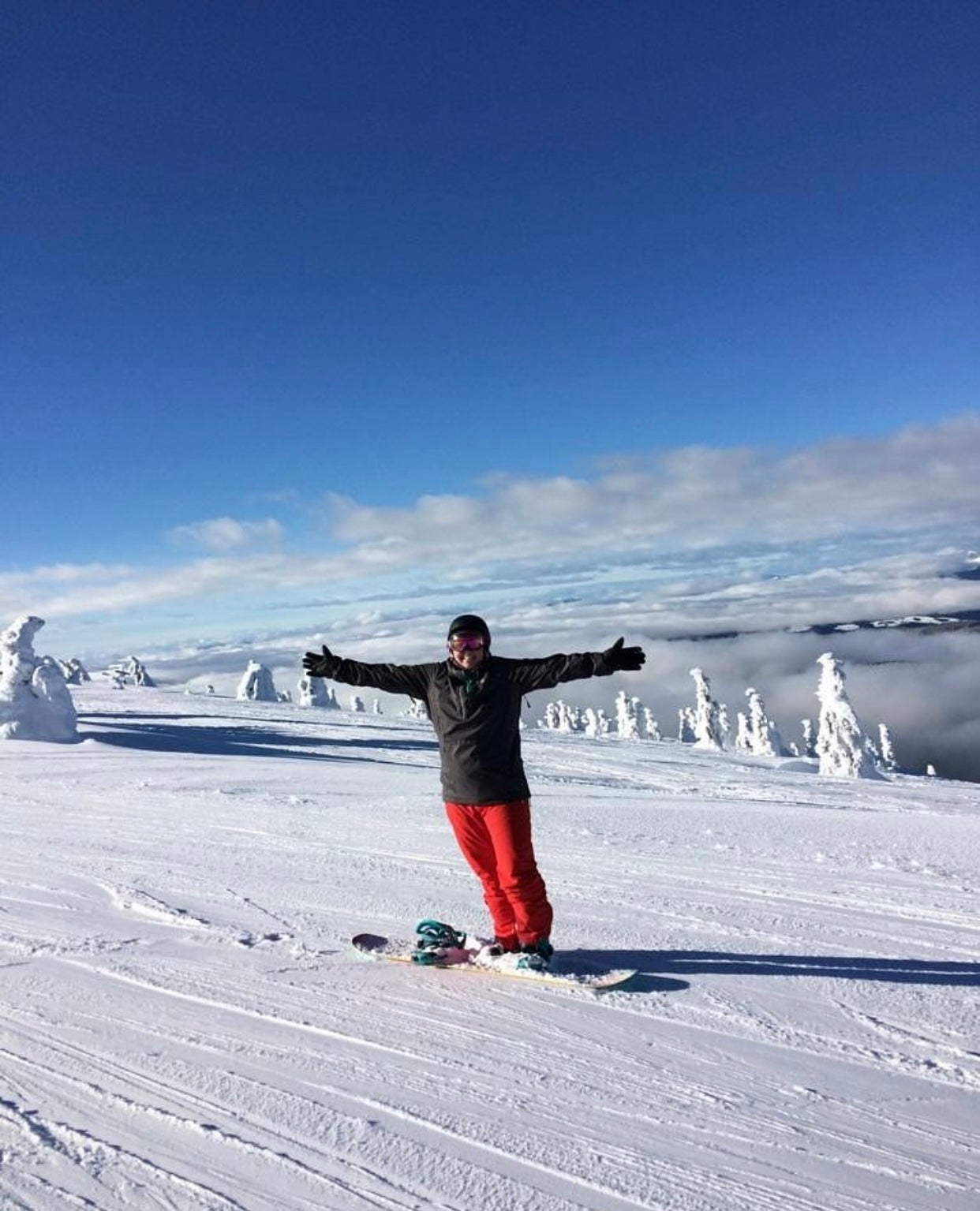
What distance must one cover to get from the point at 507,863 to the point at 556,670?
1149 millimetres

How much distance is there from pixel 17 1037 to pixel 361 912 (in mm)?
2623

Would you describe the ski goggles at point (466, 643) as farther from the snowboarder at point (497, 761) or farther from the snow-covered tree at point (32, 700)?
the snow-covered tree at point (32, 700)

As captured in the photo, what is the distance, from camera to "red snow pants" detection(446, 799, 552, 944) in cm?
459

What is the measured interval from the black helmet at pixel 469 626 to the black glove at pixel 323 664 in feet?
2.66

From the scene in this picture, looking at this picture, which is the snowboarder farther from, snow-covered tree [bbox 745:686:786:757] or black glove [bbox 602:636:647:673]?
snow-covered tree [bbox 745:686:786:757]

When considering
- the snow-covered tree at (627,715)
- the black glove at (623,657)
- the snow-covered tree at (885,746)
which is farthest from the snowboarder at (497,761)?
the snow-covered tree at (885,746)

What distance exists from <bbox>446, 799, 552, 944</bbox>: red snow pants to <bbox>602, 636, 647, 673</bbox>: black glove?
3.20 ft

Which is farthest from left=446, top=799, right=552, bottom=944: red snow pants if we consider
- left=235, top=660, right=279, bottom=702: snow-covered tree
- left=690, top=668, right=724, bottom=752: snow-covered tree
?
left=235, top=660, right=279, bottom=702: snow-covered tree

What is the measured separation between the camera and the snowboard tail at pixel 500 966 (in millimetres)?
4305

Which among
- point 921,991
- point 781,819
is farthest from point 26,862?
point 781,819

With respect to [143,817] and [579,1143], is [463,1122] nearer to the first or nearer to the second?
[579,1143]

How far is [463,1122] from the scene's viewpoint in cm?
289

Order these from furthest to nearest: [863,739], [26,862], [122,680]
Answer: [122,680] < [863,739] < [26,862]

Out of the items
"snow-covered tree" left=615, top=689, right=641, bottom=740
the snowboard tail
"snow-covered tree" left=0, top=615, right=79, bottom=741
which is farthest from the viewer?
"snow-covered tree" left=615, top=689, right=641, bottom=740
